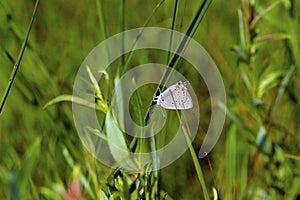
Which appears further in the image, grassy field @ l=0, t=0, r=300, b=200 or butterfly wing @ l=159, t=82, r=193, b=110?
grassy field @ l=0, t=0, r=300, b=200

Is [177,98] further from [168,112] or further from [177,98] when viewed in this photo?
[168,112]

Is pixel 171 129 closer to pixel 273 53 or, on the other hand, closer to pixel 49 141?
pixel 49 141

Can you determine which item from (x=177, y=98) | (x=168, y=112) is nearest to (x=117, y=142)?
(x=177, y=98)

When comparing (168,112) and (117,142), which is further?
(168,112)

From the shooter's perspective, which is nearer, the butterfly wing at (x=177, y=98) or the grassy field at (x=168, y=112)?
the butterfly wing at (x=177, y=98)
